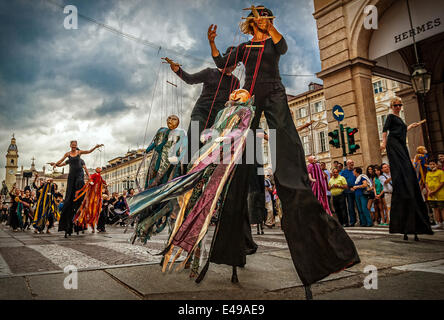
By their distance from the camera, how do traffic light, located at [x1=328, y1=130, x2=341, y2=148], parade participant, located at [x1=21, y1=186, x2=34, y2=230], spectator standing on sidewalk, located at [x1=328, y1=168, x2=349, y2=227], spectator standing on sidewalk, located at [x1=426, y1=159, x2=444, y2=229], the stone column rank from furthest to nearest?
the stone column, parade participant, located at [x1=21, y1=186, x2=34, y2=230], traffic light, located at [x1=328, y1=130, x2=341, y2=148], spectator standing on sidewalk, located at [x1=328, y1=168, x2=349, y2=227], spectator standing on sidewalk, located at [x1=426, y1=159, x2=444, y2=229]

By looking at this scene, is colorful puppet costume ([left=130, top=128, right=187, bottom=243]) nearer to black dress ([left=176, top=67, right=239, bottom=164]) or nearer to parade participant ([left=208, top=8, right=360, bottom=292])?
black dress ([left=176, top=67, right=239, bottom=164])

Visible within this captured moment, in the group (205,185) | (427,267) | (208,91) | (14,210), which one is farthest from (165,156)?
(14,210)

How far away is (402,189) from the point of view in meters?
4.91

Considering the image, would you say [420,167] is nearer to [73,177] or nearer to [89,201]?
[89,201]

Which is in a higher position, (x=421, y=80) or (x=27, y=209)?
(x=421, y=80)

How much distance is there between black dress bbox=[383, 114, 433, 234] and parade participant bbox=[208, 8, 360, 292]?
3.24 meters

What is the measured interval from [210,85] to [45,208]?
9.47 metres

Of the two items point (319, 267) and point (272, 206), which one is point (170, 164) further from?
point (272, 206)

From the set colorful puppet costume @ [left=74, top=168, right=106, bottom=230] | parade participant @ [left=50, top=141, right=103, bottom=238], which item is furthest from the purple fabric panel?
colorful puppet costume @ [left=74, top=168, right=106, bottom=230]

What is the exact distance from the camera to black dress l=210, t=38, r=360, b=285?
2.13 metres

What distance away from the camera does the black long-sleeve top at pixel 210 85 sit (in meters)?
4.01

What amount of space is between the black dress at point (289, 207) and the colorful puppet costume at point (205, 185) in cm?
12
